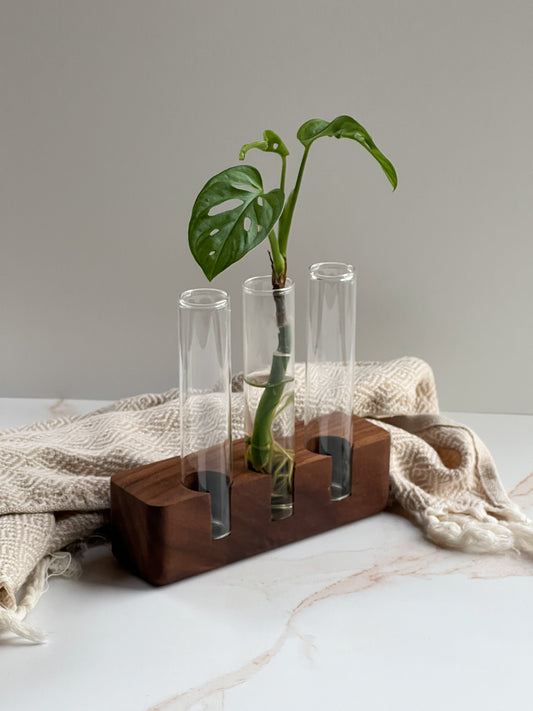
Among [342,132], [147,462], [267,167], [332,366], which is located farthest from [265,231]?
[267,167]

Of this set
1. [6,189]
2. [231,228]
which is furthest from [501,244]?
[6,189]

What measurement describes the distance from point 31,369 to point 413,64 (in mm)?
797

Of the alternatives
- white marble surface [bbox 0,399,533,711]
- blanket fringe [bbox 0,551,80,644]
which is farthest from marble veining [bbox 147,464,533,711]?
blanket fringe [bbox 0,551,80,644]

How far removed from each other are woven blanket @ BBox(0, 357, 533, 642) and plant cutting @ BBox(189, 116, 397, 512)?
0.20 meters

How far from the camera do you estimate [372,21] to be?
141cm

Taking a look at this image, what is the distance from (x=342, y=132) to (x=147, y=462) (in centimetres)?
49

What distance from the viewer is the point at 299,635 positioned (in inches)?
39.4

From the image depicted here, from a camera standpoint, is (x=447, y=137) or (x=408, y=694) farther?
(x=447, y=137)

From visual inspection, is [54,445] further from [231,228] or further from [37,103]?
[37,103]

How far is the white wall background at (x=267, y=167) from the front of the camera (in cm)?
142

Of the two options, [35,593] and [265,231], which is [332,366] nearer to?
[265,231]

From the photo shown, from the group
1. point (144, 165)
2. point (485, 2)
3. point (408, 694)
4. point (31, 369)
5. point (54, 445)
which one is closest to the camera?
point (408, 694)

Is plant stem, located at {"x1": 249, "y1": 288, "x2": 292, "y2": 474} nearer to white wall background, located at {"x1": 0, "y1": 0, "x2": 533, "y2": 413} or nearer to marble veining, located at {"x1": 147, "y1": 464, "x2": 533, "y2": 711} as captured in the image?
marble veining, located at {"x1": 147, "y1": 464, "x2": 533, "y2": 711}

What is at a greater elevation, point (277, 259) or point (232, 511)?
point (277, 259)
